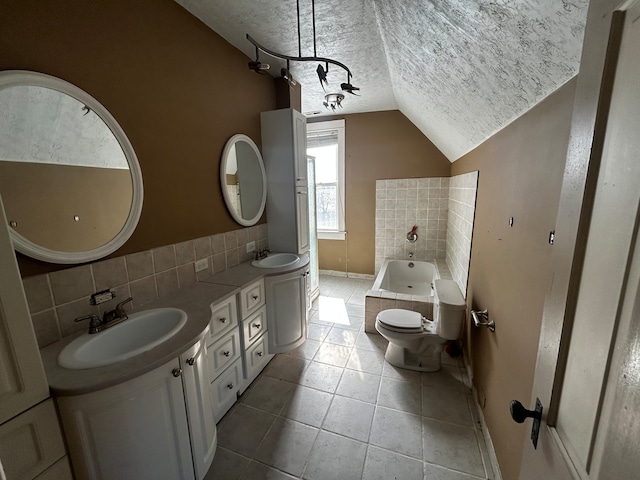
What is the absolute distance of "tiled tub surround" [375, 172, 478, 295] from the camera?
3.58 m

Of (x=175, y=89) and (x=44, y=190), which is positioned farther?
(x=175, y=89)

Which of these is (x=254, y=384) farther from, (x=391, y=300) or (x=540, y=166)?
(x=540, y=166)

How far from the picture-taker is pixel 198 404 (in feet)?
4.01

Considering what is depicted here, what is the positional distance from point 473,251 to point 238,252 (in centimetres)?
198

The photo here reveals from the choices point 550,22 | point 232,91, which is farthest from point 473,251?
point 232,91

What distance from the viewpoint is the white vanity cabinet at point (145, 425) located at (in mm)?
885

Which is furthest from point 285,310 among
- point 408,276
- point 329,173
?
point 329,173

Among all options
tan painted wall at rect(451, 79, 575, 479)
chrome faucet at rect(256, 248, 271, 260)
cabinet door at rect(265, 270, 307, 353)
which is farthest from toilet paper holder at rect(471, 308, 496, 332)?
chrome faucet at rect(256, 248, 271, 260)

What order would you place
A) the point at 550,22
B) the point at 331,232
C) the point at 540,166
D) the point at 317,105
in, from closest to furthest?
1. the point at 550,22
2. the point at 540,166
3. the point at 317,105
4. the point at 331,232

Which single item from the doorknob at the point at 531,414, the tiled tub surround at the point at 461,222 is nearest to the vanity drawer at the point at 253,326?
the doorknob at the point at 531,414

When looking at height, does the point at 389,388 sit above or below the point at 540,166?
below

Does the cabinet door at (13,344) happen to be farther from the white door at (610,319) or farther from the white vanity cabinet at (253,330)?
the white door at (610,319)

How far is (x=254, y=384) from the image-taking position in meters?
2.04

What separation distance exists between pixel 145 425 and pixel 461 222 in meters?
2.88
